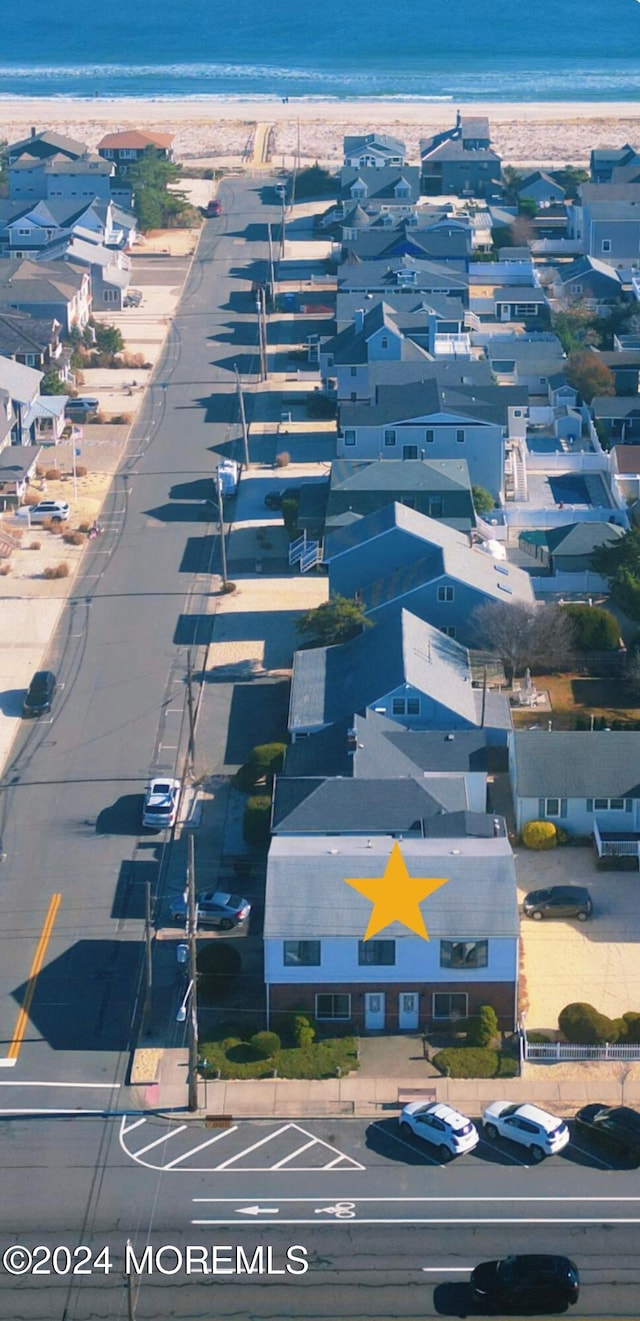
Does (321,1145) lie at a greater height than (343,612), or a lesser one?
lesser

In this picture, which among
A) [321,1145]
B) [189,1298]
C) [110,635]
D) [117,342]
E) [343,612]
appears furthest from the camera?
[117,342]

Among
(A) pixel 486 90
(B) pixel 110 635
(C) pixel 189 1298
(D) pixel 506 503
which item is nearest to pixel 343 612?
(B) pixel 110 635

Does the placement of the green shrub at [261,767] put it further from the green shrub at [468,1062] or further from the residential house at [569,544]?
the residential house at [569,544]

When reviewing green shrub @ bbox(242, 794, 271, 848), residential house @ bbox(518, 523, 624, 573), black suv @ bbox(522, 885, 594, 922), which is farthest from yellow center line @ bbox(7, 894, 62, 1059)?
residential house @ bbox(518, 523, 624, 573)

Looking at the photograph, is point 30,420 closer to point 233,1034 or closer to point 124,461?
point 124,461

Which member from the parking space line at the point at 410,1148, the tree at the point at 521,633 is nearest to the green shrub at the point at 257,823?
the parking space line at the point at 410,1148

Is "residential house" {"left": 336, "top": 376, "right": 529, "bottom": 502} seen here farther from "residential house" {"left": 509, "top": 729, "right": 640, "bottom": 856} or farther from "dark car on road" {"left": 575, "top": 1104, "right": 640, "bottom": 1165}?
"dark car on road" {"left": 575, "top": 1104, "right": 640, "bottom": 1165}
